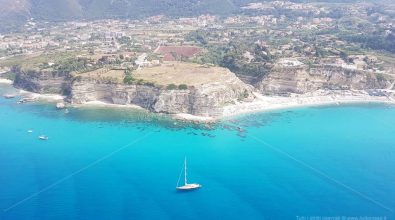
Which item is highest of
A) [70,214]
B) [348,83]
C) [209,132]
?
[348,83]

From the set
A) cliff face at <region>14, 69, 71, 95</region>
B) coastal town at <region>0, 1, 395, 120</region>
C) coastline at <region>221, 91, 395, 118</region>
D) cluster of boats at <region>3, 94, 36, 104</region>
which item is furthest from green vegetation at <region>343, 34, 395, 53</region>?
cluster of boats at <region>3, 94, 36, 104</region>

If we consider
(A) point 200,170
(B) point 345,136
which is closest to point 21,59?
(A) point 200,170

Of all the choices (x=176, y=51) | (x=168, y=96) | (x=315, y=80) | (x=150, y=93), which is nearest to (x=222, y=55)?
(x=176, y=51)

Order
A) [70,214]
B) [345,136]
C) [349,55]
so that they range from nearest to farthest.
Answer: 1. [70,214]
2. [345,136]
3. [349,55]

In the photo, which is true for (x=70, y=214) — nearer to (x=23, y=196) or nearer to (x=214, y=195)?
(x=23, y=196)

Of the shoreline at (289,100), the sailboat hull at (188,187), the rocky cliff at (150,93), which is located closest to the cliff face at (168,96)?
the rocky cliff at (150,93)

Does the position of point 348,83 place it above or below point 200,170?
above

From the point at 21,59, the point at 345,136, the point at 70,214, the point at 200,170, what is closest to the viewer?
the point at 70,214
